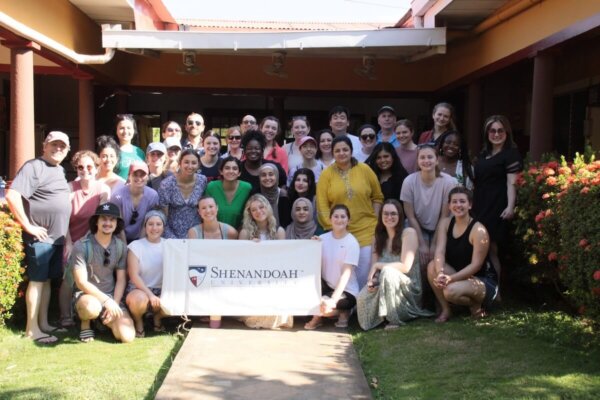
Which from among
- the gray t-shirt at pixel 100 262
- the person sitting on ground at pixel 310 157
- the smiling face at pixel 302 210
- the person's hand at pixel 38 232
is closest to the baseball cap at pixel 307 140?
the person sitting on ground at pixel 310 157

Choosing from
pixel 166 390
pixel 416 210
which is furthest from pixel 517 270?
pixel 166 390

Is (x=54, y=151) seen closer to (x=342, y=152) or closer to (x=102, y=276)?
(x=102, y=276)

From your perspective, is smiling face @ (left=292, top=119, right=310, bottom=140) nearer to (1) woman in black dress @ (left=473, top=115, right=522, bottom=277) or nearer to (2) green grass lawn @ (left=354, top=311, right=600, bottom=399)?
(1) woman in black dress @ (left=473, top=115, right=522, bottom=277)

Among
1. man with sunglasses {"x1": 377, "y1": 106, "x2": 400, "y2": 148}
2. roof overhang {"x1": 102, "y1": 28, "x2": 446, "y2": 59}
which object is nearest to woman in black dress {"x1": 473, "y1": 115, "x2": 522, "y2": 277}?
man with sunglasses {"x1": 377, "y1": 106, "x2": 400, "y2": 148}

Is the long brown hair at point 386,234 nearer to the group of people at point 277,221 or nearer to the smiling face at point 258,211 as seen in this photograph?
the group of people at point 277,221

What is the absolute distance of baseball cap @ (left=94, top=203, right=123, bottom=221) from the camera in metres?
5.86

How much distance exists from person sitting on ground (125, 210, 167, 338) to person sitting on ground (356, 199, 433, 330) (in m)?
1.87

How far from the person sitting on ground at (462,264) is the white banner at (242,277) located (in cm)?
114

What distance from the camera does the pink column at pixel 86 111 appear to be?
10.7 m

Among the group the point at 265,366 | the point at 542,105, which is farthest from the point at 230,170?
the point at 542,105

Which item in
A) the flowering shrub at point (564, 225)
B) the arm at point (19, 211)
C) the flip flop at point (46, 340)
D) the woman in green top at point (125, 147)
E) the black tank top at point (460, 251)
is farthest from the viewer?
the woman in green top at point (125, 147)

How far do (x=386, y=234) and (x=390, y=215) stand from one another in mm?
252

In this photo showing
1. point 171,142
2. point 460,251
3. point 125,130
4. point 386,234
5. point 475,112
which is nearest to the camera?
point 460,251

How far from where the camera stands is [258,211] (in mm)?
6270
